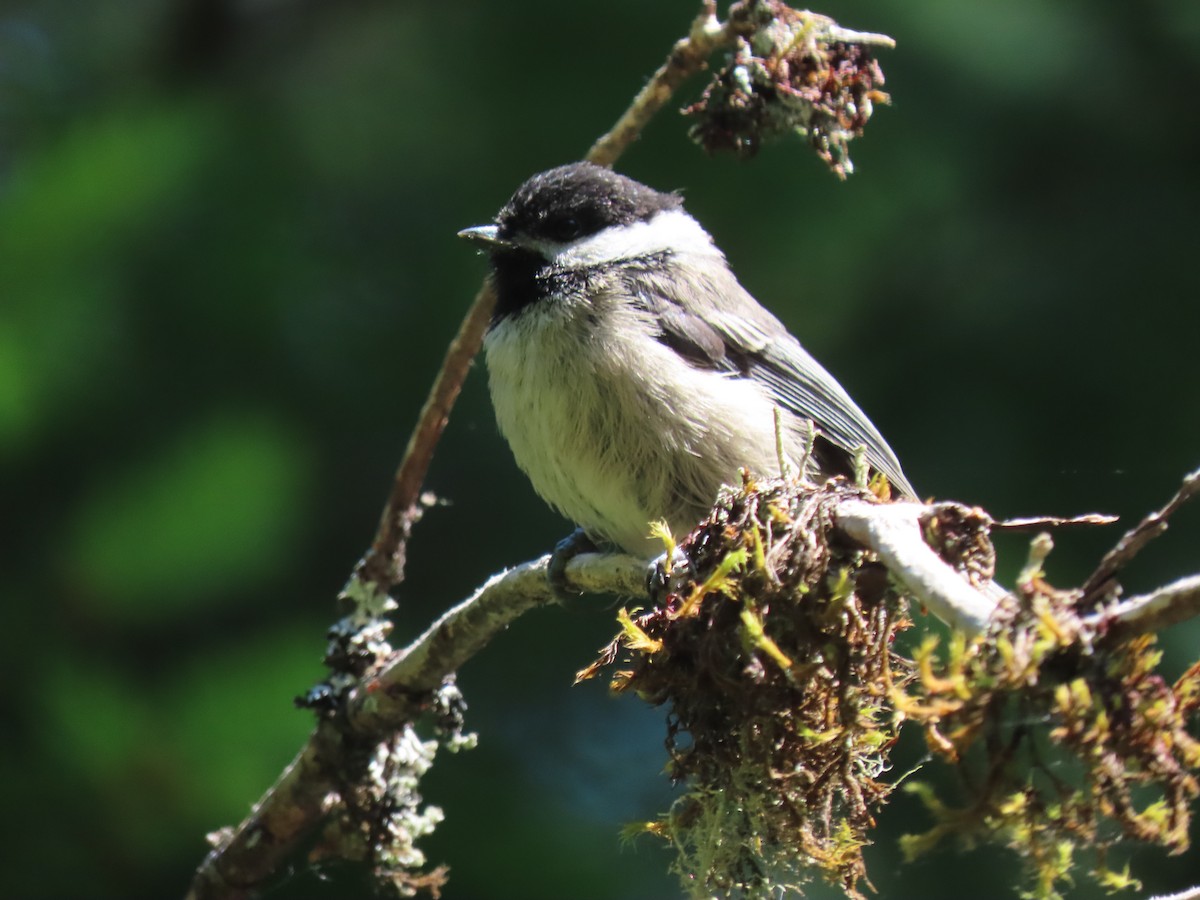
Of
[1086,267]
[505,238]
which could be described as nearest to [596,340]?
[505,238]

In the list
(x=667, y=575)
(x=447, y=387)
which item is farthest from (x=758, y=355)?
(x=667, y=575)

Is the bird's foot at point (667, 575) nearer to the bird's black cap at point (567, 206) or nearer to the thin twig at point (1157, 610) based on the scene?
the thin twig at point (1157, 610)

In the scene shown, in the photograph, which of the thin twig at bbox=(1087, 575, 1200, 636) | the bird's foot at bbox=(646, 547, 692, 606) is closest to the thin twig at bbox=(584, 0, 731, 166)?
the bird's foot at bbox=(646, 547, 692, 606)

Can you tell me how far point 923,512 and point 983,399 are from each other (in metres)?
2.54

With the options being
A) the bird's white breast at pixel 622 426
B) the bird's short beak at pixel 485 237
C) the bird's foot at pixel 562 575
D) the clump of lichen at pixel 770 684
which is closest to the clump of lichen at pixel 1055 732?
the clump of lichen at pixel 770 684

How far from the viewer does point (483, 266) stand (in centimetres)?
363

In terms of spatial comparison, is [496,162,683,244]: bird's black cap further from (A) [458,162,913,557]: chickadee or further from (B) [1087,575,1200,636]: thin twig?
(B) [1087,575,1200,636]: thin twig

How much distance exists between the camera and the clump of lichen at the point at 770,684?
1415 millimetres

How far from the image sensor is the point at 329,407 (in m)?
3.70

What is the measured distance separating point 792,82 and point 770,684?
1133 mm

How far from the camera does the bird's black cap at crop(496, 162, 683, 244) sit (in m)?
2.61

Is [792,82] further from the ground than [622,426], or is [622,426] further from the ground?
[792,82]

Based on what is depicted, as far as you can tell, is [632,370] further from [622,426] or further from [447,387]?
[447,387]

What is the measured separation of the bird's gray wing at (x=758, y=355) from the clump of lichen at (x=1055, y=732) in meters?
1.34
